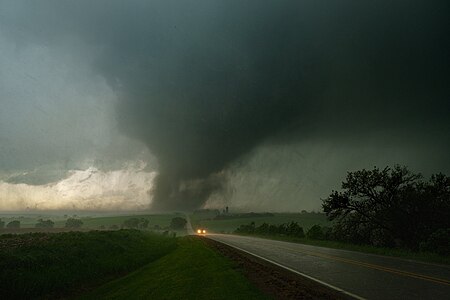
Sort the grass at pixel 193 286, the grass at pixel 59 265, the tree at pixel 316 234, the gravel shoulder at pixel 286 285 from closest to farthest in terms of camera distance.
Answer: the gravel shoulder at pixel 286 285 → the grass at pixel 193 286 → the grass at pixel 59 265 → the tree at pixel 316 234

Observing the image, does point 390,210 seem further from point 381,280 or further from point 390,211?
point 381,280

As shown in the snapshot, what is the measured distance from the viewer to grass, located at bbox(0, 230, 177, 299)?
17013mm

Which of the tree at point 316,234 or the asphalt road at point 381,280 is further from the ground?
the tree at point 316,234

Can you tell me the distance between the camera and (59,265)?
20531mm

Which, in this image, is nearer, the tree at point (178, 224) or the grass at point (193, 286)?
the grass at point (193, 286)

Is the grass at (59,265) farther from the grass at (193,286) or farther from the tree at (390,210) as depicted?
the tree at (390,210)

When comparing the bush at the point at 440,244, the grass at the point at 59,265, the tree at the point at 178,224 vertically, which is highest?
the tree at the point at 178,224

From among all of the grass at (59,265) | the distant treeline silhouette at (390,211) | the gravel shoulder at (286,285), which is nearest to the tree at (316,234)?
the distant treeline silhouette at (390,211)

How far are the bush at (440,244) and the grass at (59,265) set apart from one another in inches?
821

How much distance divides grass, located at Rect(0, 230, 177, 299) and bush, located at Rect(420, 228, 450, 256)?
68.5ft

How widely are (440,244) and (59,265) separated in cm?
2412

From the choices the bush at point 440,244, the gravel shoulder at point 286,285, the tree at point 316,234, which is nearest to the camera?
the gravel shoulder at point 286,285

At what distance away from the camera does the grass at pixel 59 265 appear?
55.8 feet

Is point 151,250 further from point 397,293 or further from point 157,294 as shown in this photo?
point 397,293
